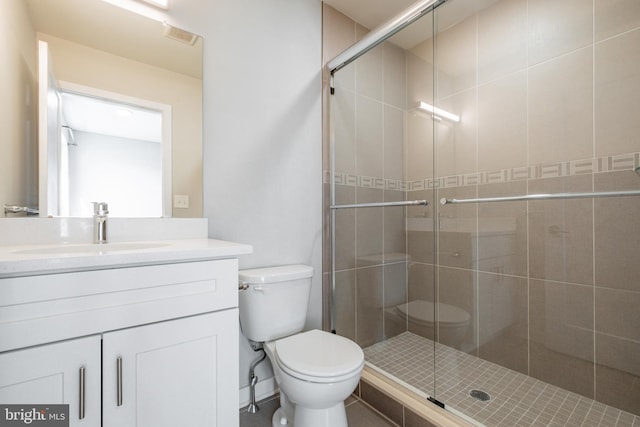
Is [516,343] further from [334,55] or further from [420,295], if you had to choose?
[334,55]

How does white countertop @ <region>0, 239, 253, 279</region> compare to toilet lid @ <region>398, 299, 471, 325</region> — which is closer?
white countertop @ <region>0, 239, 253, 279</region>

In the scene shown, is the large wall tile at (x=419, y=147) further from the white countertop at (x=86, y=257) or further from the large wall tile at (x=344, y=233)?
the white countertop at (x=86, y=257)

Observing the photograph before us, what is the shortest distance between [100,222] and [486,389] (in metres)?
1.96

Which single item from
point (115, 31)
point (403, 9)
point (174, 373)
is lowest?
point (174, 373)

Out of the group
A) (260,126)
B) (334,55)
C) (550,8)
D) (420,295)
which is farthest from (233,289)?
(550,8)

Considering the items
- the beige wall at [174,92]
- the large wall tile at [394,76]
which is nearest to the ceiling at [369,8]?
the large wall tile at [394,76]

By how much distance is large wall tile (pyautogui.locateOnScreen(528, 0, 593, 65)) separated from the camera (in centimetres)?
137

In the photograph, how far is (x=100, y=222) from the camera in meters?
1.13

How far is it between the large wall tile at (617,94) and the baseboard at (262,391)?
207 cm

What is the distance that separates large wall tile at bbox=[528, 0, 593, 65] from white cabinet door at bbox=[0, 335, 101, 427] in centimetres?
226

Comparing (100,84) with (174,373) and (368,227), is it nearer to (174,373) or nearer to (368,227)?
(174,373)

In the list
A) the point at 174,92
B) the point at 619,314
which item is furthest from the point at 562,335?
the point at 174,92

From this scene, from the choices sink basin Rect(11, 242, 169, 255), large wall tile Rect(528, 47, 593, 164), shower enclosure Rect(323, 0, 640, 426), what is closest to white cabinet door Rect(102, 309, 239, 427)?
sink basin Rect(11, 242, 169, 255)

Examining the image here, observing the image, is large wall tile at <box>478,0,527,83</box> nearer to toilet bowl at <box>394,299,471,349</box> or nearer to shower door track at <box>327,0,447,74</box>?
shower door track at <box>327,0,447,74</box>
